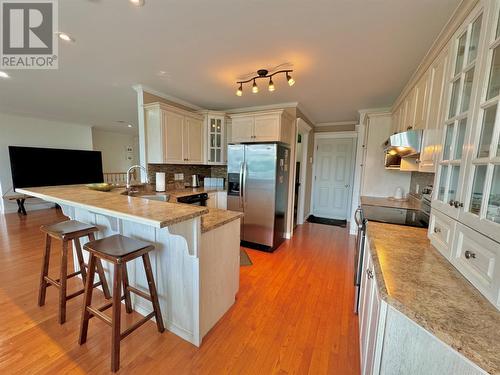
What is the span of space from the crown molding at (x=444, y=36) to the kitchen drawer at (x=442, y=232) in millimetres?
1188

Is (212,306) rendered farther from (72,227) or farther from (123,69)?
(123,69)

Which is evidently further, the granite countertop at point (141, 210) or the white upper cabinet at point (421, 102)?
the white upper cabinet at point (421, 102)

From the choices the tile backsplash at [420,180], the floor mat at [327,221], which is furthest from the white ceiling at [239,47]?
the floor mat at [327,221]

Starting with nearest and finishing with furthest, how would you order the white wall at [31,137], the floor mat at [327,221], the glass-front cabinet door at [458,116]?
the glass-front cabinet door at [458,116] → the floor mat at [327,221] → the white wall at [31,137]

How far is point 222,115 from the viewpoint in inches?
157

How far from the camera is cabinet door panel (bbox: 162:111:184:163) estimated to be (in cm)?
326

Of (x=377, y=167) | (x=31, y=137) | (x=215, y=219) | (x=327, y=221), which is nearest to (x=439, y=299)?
(x=215, y=219)

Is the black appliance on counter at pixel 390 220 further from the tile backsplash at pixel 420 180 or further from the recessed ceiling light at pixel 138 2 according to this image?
the recessed ceiling light at pixel 138 2

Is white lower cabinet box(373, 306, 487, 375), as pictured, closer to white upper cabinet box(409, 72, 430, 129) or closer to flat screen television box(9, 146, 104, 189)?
white upper cabinet box(409, 72, 430, 129)

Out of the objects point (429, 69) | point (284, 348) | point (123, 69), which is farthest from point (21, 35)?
point (429, 69)

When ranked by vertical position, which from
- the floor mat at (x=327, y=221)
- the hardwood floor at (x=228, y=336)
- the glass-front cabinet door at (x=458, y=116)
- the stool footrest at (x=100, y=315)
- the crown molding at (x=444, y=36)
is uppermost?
the crown molding at (x=444, y=36)

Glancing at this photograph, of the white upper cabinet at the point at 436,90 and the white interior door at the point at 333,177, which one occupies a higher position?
the white upper cabinet at the point at 436,90

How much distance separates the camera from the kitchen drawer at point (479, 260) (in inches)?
29.5

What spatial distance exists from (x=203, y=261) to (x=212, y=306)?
0.46 m
